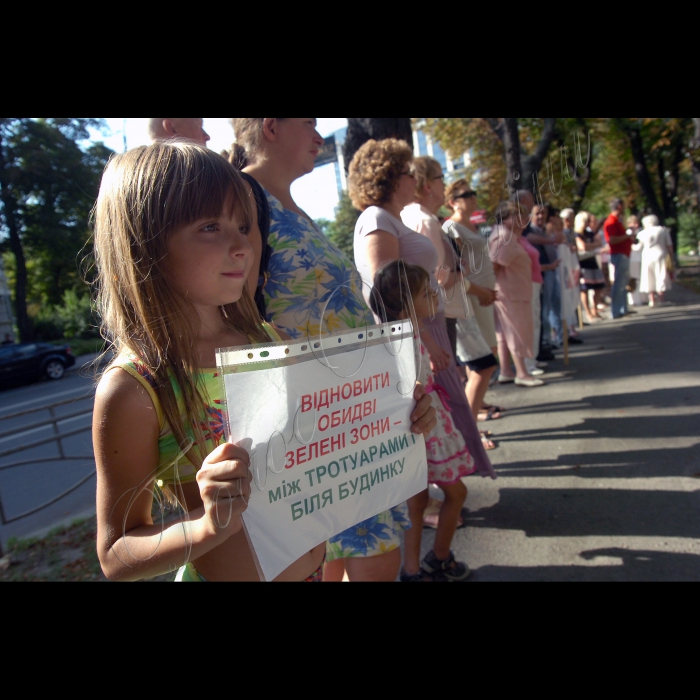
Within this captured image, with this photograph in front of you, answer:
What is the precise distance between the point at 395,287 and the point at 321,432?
Result: 0.91 m

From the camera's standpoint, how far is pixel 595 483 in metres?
3.55

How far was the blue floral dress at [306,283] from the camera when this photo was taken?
1599 mm

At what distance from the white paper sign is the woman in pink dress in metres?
2.90

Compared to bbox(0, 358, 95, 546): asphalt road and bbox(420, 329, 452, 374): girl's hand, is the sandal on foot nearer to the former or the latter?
bbox(420, 329, 452, 374): girl's hand

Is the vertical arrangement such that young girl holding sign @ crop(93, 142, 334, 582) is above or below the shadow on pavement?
above

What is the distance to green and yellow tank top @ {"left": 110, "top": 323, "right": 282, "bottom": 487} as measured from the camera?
1.02 meters

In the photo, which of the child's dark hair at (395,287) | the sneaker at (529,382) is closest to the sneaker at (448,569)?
the child's dark hair at (395,287)

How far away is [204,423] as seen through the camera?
1.08m

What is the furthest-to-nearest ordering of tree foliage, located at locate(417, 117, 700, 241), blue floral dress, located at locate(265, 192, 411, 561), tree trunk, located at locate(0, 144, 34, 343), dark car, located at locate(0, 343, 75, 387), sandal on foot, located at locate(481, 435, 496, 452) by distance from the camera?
dark car, located at locate(0, 343, 75, 387)
sandal on foot, located at locate(481, 435, 496, 452)
tree trunk, located at locate(0, 144, 34, 343)
tree foliage, located at locate(417, 117, 700, 241)
blue floral dress, located at locate(265, 192, 411, 561)

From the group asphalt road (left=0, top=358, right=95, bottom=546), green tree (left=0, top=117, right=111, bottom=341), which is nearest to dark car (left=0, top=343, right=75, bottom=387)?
green tree (left=0, top=117, right=111, bottom=341)

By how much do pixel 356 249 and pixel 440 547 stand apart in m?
1.44

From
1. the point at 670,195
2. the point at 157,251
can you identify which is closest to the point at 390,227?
the point at 157,251

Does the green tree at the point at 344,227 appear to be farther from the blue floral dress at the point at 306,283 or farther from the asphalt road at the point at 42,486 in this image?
the asphalt road at the point at 42,486
